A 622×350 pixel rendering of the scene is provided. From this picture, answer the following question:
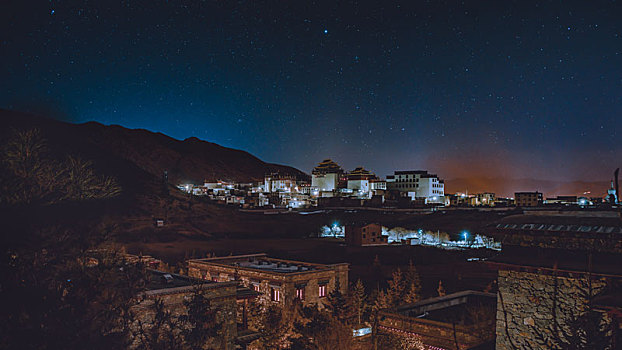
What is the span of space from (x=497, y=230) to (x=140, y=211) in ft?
161

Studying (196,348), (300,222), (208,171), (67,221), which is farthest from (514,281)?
(208,171)

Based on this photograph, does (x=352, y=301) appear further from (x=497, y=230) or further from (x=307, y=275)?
(x=497, y=230)

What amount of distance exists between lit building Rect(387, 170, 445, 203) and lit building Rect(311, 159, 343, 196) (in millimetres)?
13737

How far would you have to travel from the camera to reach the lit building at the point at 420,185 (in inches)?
3132

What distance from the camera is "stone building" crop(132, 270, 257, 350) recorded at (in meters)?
8.59

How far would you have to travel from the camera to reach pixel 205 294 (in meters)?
9.55

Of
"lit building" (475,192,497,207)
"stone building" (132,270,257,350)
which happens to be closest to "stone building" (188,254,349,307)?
"stone building" (132,270,257,350)

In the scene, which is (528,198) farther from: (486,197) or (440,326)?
(440,326)

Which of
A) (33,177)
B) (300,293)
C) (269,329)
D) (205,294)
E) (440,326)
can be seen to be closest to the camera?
(33,177)

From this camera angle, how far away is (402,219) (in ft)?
184

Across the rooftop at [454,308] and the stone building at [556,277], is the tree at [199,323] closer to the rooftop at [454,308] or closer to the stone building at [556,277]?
the stone building at [556,277]

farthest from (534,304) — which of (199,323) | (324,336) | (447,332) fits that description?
(324,336)

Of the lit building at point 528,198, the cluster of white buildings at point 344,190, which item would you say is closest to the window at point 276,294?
the cluster of white buildings at point 344,190

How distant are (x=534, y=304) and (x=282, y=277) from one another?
1293 centimetres
